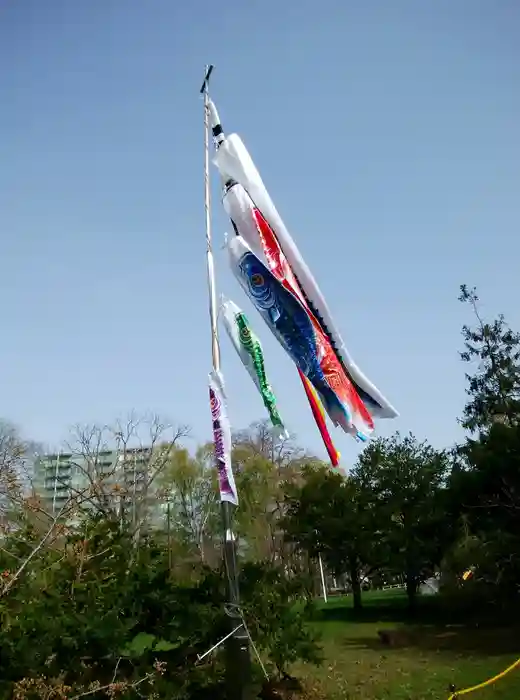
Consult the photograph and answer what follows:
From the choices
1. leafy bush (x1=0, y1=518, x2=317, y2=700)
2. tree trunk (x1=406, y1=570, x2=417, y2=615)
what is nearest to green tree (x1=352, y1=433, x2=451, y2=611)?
tree trunk (x1=406, y1=570, x2=417, y2=615)

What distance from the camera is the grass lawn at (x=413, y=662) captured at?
840 cm

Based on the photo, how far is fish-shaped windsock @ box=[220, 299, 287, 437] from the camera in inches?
244

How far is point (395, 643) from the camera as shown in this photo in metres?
15.3

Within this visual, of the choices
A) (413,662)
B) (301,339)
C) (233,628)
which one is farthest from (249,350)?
(413,662)

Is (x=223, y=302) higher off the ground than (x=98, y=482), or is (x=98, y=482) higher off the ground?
(x=223, y=302)

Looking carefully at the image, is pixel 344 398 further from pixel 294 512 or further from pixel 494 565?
pixel 294 512

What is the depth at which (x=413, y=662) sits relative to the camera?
12.0m

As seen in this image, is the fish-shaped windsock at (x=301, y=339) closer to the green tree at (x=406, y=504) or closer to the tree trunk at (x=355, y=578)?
the green tree at (x=406, y=504)

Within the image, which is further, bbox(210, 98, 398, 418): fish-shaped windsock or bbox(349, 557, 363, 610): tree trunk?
bbox(349, 557, 363, 610): tree trunk

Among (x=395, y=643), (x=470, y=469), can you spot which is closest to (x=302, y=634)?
(x=395, y=643)

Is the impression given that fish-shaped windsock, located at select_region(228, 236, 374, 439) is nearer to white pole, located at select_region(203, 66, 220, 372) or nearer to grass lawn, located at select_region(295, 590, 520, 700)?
white pole, located at select_region(203, 66, 220, 372)

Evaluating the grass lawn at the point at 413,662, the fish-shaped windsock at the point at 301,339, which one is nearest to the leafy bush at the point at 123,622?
the grass lawn at the point at 413,662

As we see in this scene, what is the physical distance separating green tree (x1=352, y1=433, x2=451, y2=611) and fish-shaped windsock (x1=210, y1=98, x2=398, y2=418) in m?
15.5

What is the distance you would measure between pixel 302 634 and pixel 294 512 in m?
18.3
